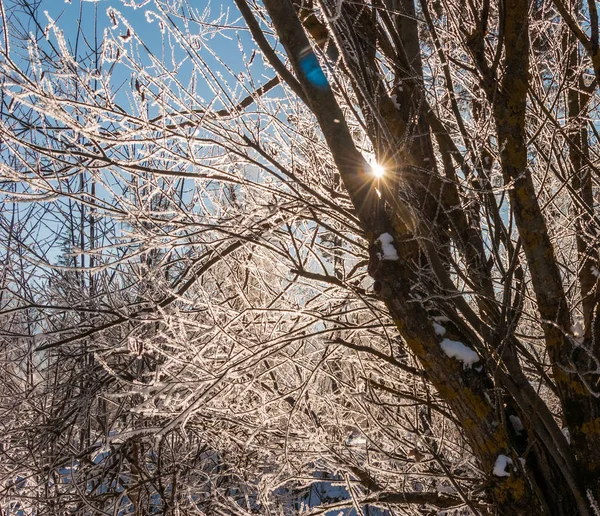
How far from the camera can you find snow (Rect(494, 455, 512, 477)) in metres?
1.83

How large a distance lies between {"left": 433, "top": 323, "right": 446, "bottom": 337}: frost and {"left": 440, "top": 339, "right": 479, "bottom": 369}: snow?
0.03 meters

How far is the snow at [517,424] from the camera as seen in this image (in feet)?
6.91

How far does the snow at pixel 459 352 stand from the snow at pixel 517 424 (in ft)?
1.44

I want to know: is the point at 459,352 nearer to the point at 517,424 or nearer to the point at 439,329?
the point at 439,329

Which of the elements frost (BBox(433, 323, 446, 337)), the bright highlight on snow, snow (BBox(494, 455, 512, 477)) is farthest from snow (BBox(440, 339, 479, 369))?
the bright highlight on snow

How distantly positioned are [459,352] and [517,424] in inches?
21.2

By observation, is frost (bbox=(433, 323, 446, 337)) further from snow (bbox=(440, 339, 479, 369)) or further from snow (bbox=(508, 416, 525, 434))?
snow (bbox=(508, 416, 525, 434))

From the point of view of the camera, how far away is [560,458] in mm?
1875

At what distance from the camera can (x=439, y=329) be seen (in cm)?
193

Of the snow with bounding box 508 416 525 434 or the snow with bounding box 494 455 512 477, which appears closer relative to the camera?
the snow with bounding box 494 455 512 477

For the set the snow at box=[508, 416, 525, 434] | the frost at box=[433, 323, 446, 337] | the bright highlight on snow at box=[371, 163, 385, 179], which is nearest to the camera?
the bright highlight on snow at box=[371, 163, 385, 179]

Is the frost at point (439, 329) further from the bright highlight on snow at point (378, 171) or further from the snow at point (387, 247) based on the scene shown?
the bright highlight on snow at point (378, 171)

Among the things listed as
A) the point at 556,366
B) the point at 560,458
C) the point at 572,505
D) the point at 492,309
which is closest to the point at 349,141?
the point at 492,309

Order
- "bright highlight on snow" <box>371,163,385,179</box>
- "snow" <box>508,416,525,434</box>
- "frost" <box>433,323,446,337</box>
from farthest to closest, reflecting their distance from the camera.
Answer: "snow" <box>508,416,525,434</box>
"frost" <box>433,323,446,337</box>
"bright highlight on snow" <box>371,163,385,179</box>
